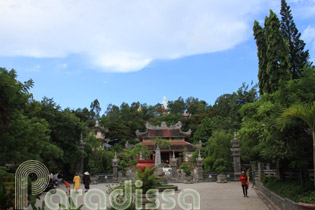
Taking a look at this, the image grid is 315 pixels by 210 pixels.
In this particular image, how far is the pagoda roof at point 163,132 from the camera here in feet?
171

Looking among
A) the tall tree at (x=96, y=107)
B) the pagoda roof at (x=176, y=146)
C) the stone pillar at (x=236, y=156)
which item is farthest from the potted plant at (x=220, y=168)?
the tall tree at (x=96, y=107)

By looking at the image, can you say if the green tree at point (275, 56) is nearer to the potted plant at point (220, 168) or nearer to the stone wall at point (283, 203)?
the stone wall at point (283, 203)

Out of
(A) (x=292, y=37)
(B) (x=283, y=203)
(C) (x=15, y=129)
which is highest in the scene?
(A) (x=292, y=37)

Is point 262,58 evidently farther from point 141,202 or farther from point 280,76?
point 141,202

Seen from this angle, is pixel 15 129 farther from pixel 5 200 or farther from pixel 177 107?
pixel 177 107

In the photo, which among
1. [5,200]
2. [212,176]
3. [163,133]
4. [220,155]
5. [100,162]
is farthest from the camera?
[163,133]

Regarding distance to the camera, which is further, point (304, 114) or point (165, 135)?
point (165, 135)

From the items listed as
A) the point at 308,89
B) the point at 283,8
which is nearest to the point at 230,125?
the point at 283,8

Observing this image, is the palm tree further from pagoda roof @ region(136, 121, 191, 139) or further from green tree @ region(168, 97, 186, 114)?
green tree @ region(168, 97, 186, 114)

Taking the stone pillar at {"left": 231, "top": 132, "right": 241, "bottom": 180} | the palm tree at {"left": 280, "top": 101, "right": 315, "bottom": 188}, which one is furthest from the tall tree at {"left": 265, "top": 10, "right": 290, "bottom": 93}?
the palm tree at {"left": 280, "top": 101, "right": 315, "bottom": 188}

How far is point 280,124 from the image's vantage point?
8.55 m

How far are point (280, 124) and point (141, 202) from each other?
445cm

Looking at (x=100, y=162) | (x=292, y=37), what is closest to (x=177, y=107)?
(x=100, y=162)

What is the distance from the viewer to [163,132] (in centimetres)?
5297
